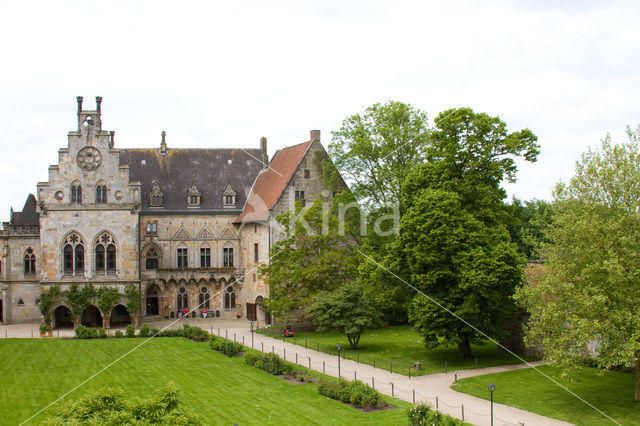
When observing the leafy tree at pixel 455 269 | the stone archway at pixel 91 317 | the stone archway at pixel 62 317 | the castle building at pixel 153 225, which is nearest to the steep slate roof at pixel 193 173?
the castle building at pixel 153 225

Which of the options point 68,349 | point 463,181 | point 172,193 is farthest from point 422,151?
A: point 68,349

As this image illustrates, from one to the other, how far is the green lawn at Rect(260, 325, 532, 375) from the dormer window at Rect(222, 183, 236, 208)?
1653 centimetres

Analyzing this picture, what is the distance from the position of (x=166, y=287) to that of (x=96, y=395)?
41.6 m

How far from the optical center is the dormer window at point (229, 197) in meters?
57.8

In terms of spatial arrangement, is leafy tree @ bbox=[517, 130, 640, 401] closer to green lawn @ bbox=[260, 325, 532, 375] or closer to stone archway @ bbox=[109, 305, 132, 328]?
green lawn @ bbox=[260, 325, 532, 375]

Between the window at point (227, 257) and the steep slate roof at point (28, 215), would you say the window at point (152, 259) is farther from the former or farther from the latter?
the steep slate roof at point (28, 215)

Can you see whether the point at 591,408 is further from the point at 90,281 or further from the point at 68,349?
the point at 90,281

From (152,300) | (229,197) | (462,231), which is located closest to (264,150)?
(229,197)

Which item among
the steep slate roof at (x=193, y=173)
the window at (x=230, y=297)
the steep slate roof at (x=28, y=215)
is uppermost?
the steep slate roof at (x=193, y=173)

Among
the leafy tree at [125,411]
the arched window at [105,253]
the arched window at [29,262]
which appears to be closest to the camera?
the leafy tree at [125,411]

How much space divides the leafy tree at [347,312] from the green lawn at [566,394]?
8.85 metres

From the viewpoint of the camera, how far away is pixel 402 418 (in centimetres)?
2369

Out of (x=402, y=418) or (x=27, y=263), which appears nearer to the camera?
(x=402, y=418)

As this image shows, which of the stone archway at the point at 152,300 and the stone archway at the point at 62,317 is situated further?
the stone archway at the point at 152,300
